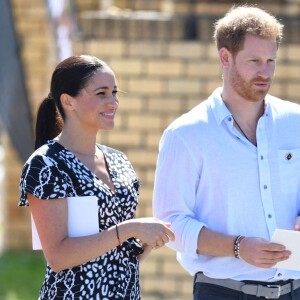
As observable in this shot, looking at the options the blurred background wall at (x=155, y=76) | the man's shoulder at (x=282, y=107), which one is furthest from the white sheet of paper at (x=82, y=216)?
the blurred background wall at (x=155, y=76)

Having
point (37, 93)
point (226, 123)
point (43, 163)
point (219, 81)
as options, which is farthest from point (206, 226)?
point (37, 93)

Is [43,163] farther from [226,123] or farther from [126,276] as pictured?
[226,123]

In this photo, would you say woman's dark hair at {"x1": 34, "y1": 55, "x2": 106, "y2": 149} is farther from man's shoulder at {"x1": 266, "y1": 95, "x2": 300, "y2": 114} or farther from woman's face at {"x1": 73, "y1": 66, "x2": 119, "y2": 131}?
man's shoulder at {"x1": 266, "y1": 95, "x2": 300, "y2": 114}

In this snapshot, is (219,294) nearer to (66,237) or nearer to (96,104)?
(66,237)

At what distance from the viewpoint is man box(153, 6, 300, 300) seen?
14.1 feet

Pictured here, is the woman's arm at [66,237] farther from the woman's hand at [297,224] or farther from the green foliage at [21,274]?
the green foliage at [21,274]

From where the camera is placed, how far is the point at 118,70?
7.59 metres

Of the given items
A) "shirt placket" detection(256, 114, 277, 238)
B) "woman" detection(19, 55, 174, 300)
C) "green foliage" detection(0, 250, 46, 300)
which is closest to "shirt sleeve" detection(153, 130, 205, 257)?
"woman" detection(19, 55, 174, 300)

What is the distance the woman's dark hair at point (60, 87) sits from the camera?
13.7ft

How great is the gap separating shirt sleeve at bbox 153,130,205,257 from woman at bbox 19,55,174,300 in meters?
0.14

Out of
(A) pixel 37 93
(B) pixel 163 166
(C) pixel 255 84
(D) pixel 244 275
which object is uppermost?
(C) pixel 255 84

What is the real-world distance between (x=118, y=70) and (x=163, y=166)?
3262 millimetres

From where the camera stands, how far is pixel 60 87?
4207mm

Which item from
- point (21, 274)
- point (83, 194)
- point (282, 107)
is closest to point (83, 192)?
point (83, 194)
